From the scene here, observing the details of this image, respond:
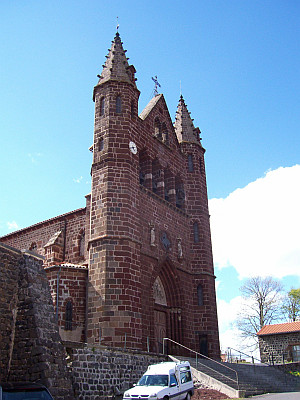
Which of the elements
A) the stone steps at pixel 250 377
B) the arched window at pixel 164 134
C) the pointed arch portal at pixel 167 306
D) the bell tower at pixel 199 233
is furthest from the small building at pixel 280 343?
the arched window at pixel 164 134

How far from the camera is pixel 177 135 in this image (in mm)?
33719

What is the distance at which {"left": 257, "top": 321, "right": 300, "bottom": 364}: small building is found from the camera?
3538cm

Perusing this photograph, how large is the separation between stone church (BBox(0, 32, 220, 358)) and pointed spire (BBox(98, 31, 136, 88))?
0.07 m

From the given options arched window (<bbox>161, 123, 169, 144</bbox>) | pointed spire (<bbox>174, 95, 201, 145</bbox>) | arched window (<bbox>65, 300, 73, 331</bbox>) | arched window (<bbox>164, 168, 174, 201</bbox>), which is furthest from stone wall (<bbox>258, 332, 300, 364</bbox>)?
arched window (<bbox>65, 300, 73, 331</bbox>)

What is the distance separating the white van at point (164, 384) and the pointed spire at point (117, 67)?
16940 mm

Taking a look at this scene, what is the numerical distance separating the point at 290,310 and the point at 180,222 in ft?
88.5

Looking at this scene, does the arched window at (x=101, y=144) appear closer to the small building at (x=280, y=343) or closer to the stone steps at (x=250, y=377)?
the stone steps at (x=250, y=377)

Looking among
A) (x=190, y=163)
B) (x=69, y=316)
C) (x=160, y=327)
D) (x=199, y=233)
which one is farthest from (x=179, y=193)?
(x=69, y=316)

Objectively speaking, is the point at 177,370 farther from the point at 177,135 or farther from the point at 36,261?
the point at 177,135

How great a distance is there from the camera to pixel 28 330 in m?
15.1

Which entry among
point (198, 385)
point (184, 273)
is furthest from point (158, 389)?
point (184, 273)

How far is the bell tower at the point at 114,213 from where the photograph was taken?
68.9 feet

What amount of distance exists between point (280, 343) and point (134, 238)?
1985 centimetres

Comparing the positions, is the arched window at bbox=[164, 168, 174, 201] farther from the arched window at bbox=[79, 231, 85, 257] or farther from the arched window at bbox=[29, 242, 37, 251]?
the arched window at bbox=[29, 242, 37, 251]
